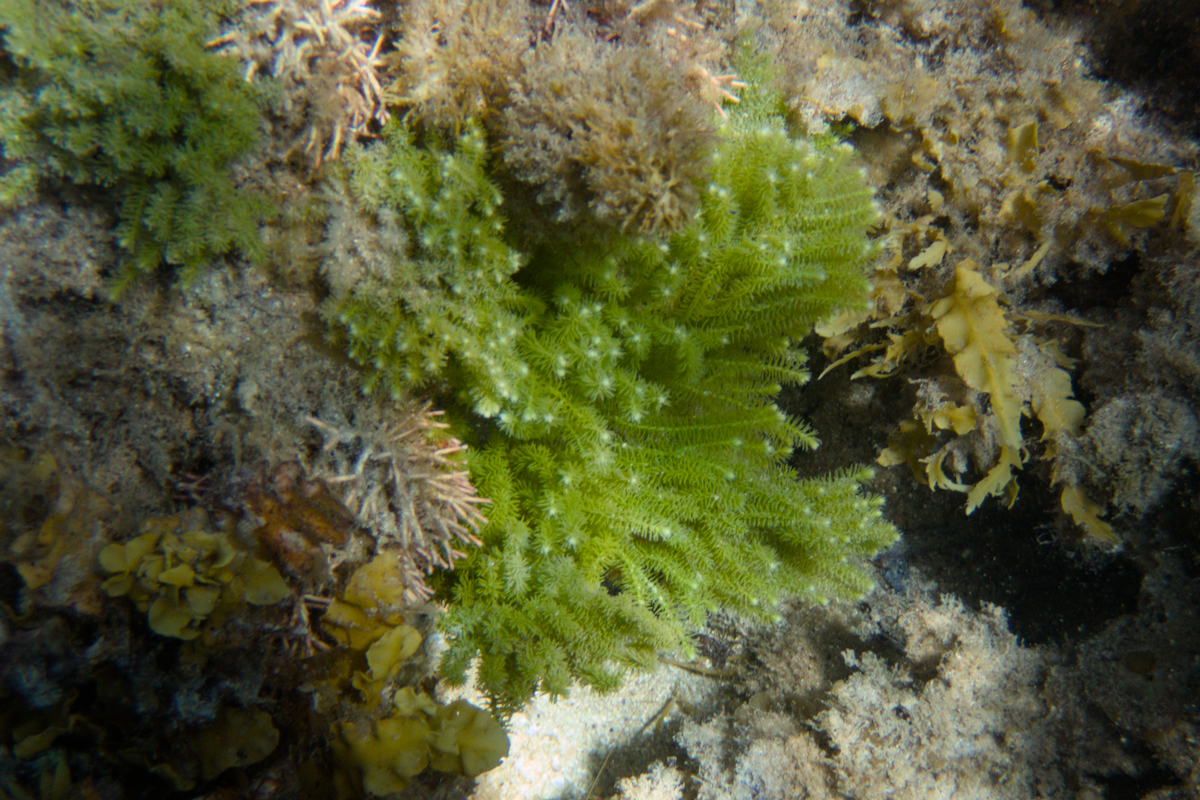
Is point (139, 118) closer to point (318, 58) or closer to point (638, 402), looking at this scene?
point (318, 58)

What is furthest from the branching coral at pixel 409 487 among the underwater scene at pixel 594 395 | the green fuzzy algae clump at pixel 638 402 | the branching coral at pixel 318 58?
the branching coral at pixel 318 58

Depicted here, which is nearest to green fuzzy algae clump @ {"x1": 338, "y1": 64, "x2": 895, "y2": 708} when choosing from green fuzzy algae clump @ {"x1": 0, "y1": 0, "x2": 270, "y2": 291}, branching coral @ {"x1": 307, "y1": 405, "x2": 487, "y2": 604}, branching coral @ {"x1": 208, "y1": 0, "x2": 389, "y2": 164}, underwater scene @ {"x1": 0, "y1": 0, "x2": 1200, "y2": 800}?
underwater scene @ {"x1": 0, "y1": 0, "x2": 1200, "y2": 800}

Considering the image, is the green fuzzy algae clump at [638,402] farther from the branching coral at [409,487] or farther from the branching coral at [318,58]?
the branching coral at [318,58]

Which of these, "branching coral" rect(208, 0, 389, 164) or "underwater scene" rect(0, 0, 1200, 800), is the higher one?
"branching coral" rect(208, 0, 389, 164)

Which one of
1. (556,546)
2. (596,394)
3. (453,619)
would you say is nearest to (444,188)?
(596,394)

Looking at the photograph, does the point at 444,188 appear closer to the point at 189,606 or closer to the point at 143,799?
the point at 189,606

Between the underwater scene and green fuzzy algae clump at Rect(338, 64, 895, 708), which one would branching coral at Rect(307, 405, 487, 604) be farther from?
green fuzzy algae clump at Rect(338, 64, 895, 708)

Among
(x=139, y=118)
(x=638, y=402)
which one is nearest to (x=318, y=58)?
(x=139, y=118)
